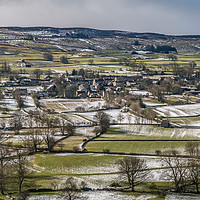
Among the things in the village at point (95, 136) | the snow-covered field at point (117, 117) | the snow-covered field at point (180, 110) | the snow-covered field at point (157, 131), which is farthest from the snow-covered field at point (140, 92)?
the snow-covered field at point (157, 131)

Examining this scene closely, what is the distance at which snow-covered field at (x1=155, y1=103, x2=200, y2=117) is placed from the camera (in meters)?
95.7

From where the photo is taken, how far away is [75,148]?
60.2 meters

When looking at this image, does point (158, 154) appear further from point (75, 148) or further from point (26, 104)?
point (26, 104)

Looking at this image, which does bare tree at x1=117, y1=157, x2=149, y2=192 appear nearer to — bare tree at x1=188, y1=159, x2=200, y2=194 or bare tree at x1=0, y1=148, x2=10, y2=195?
bare tree at x1=188, y1=159, x2=200, y2=194

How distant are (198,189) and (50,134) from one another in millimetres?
38760

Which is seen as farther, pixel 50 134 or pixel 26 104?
pixel 26 104

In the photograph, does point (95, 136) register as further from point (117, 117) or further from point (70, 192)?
point (70, 192)

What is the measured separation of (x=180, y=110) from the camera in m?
101

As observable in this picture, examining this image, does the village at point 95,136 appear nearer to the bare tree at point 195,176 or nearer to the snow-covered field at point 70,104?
the snow-covered field at point 70,104

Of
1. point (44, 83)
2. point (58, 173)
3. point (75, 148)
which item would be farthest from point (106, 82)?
point (58, 173)

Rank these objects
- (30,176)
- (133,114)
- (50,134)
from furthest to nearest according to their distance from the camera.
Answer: (133,114) < (50,134) < (30,176)

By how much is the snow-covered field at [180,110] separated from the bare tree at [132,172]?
158ft

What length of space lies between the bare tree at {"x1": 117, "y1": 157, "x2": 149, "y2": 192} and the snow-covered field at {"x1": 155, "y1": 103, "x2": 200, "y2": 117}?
48183mm

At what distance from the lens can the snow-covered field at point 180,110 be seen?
314ft
